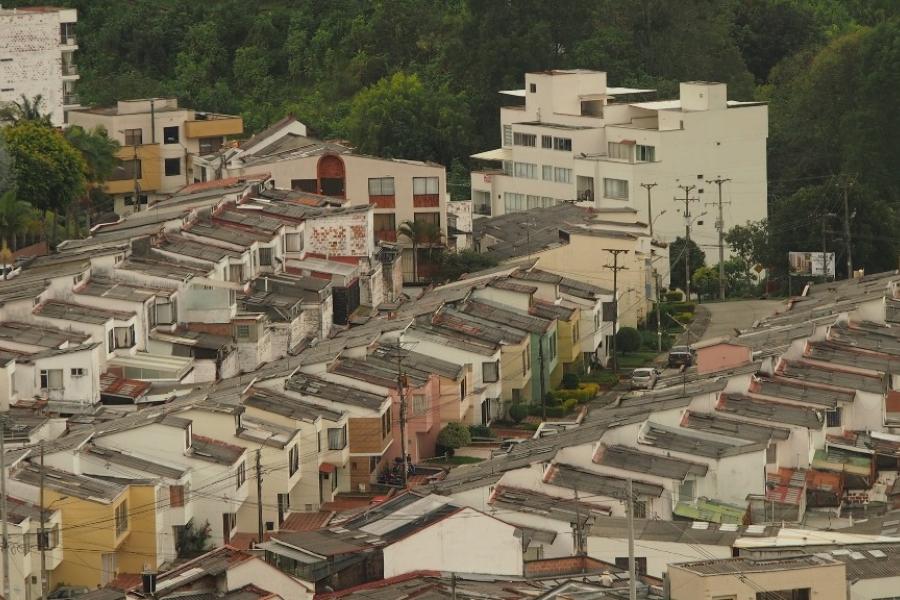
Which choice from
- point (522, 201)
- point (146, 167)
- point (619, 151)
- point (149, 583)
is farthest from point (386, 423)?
point (522, 201)

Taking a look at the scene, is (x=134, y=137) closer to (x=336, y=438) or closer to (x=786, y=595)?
(x=336, y=438)

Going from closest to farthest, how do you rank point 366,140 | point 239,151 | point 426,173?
point 426,173, point 239,151, point 366,140

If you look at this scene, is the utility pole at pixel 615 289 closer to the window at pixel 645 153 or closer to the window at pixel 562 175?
the window at pixel 645 153

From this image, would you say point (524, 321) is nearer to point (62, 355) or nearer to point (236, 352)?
point (236, 352)

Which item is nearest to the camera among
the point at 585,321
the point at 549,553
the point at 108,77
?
the point at 549,553

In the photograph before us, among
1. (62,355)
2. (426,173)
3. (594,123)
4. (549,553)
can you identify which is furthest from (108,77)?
(549,553)

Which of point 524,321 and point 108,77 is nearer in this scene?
point 524,321
